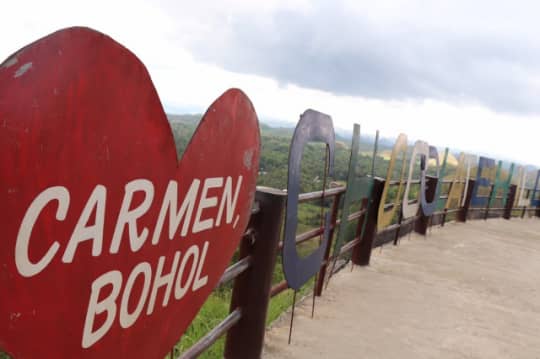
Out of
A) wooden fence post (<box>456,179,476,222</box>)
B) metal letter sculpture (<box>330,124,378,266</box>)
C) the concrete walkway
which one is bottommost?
the concrete walkway

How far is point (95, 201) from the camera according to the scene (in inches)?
34.2

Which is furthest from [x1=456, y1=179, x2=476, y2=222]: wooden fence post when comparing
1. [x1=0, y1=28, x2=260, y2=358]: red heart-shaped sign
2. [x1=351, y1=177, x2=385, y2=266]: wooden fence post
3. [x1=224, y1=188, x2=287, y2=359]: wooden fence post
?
[x1=0, y1=28, x2=260, y2=358]: red heart-shaped sign

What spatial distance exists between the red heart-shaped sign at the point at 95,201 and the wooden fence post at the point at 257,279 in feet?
3.01

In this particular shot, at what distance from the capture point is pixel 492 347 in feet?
10.9

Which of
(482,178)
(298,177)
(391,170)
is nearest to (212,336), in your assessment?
(298,177)

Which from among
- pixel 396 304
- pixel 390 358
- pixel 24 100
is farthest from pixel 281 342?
pixel 24 100

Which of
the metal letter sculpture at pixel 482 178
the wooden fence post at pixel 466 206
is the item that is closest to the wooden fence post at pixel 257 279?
the wooden fence post at pixel 466 206

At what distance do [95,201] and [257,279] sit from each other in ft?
4.99

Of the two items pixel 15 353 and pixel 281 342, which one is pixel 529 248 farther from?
pixel 15 353

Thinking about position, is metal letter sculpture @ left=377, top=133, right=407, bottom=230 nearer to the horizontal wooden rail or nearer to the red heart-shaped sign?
the horizontal wooden rail

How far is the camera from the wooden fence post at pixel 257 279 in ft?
7.33

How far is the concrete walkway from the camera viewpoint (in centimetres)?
303

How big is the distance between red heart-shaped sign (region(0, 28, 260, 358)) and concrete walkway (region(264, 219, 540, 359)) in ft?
5.57

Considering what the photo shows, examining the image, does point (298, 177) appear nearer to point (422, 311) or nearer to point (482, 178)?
point (422, 311)
